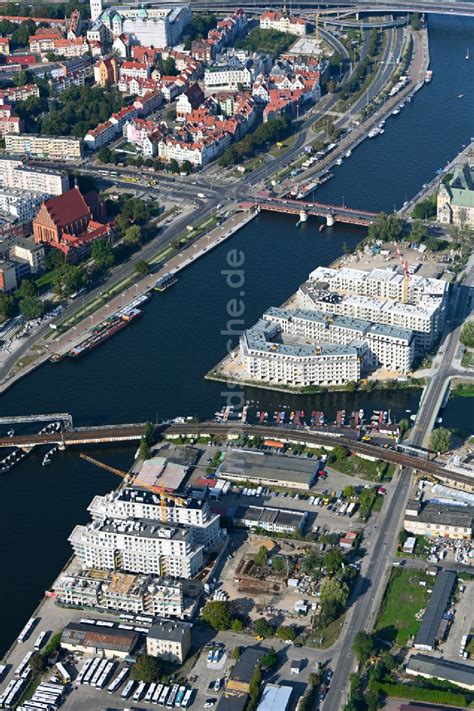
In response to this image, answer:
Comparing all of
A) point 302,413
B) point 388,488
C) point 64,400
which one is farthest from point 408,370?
point 64,400

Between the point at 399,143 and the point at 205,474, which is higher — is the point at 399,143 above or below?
above

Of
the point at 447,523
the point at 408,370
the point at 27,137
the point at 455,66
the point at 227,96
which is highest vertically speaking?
the point at 455,66

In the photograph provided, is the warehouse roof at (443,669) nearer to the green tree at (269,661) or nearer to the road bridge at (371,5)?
the green tree at (269,661)

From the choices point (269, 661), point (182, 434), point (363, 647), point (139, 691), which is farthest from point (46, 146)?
point (363, 647)

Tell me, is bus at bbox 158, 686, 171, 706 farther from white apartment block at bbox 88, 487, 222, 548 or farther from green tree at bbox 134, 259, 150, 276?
green tree at bbox 134, 259, 150, 276

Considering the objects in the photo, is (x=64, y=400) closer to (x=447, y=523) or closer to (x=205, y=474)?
(x=205, y=474)
